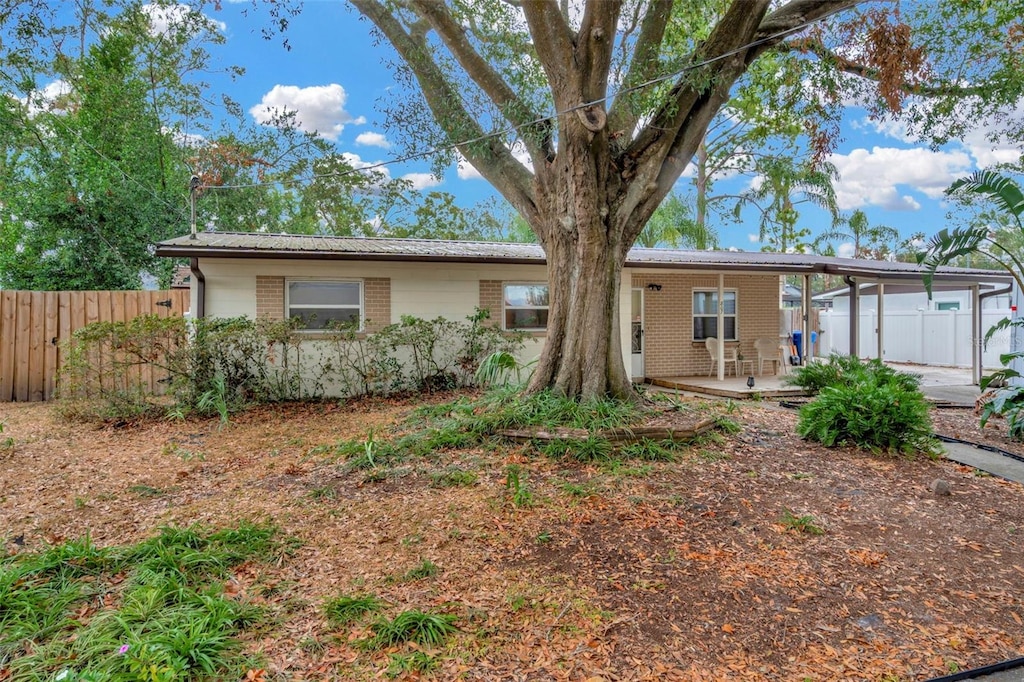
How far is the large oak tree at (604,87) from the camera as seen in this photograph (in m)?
6.44

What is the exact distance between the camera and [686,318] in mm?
13383

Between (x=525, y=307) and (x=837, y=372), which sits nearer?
(x=837, y=372)

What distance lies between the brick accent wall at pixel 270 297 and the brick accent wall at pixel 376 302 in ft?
4.66

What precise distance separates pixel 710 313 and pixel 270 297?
32.4 ft

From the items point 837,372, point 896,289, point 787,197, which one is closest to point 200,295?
point 837,372

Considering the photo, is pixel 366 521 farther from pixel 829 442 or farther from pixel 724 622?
pixel 829 442

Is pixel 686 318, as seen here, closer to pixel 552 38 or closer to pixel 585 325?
pixel 585 325

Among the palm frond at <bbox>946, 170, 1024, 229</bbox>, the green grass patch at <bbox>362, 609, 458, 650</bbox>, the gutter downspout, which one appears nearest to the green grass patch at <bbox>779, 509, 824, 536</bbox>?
the green grass patch at <bbox>362, 609, 458, 650</bbox>

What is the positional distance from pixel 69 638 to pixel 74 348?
6853mm

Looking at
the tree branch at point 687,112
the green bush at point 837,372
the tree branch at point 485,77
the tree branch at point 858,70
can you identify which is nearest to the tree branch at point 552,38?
the tree branch at point 485,77

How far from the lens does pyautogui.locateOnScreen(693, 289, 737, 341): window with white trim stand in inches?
533

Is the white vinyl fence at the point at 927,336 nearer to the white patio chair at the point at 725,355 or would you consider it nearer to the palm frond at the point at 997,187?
the white patio chair at the point at 725,355

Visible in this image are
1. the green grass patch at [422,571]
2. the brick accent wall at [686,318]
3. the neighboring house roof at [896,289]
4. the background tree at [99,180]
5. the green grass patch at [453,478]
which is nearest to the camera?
the green grass patch at [422,571]

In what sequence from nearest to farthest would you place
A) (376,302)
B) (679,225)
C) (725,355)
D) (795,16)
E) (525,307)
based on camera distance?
(795,16), (376,302), (525,307), (725,355), (679,225)
